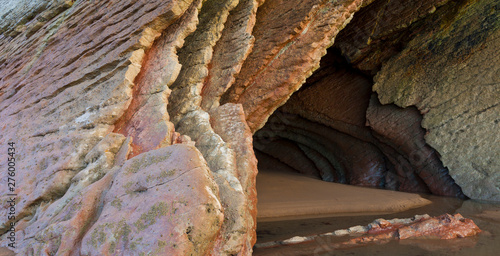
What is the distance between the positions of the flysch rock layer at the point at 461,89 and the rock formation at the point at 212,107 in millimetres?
23

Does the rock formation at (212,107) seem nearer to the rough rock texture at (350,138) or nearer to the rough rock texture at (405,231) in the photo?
the rough rock texture at (350,138)

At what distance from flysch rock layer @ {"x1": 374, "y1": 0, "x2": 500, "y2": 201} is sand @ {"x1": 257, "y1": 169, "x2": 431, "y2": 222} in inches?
39.0

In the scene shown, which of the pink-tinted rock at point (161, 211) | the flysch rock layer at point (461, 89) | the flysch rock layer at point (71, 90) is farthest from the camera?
the flysch rock layer at point (461, 89)

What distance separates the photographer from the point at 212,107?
4.07m

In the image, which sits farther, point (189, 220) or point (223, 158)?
point (223, 158)

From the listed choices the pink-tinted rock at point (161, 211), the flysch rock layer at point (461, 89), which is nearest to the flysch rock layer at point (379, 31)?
the flysch rock layer at point (461, 89)

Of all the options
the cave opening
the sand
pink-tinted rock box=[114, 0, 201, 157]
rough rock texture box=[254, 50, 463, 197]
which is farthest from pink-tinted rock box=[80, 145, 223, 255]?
rough rock texture box=[254, 50, 463, 197]

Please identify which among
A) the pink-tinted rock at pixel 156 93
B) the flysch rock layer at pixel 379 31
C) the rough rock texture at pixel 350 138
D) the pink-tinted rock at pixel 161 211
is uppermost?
the pink-tinted rock at pixel 156 93

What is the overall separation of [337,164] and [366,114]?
72.2 inches

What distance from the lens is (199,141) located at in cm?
322

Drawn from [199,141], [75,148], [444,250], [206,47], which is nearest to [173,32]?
[206,47]

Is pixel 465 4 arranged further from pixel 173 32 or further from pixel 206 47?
pixel 173 32

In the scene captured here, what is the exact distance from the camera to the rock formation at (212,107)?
212 cm

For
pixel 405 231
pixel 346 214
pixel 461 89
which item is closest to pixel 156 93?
pixel 405 231
